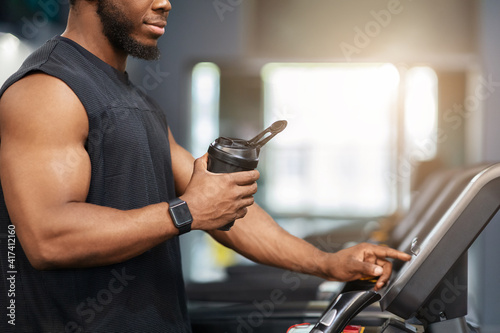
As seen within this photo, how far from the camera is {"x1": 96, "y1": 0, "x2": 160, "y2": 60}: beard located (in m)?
1.34

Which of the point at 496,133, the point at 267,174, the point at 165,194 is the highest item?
the point at 165,194

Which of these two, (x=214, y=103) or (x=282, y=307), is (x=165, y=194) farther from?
(x=214, y=103)

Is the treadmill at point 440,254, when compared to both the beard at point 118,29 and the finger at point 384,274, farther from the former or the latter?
the beard at point 118,29

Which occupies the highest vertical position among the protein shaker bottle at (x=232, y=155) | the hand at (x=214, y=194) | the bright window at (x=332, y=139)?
the protein shaker bottle at (x=232, y=155)

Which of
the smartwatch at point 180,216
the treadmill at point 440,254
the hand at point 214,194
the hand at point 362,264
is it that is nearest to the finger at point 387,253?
the hand at point 362,264

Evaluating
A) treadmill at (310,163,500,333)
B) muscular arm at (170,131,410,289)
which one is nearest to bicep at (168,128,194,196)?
muscular arm at (170,131,410,289)

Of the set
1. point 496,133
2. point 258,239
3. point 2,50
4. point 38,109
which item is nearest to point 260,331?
point 258,239

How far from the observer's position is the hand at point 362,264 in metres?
1.34

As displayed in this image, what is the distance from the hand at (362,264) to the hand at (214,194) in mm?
398

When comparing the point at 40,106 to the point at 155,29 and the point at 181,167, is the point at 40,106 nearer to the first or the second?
the point at 155,29

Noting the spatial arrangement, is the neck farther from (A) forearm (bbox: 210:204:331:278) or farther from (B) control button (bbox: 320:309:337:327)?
(B) control button (bbox: 320:309:337:327)

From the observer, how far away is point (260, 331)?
67.6 inches

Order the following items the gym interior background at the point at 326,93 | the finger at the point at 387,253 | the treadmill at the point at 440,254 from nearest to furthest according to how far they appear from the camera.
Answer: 1. the treadmill at the point at 440,254
2. the finger at the point at 387,253
3. the gym interior background at the point at 326,93

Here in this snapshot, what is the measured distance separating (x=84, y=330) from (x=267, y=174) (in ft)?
13.0
